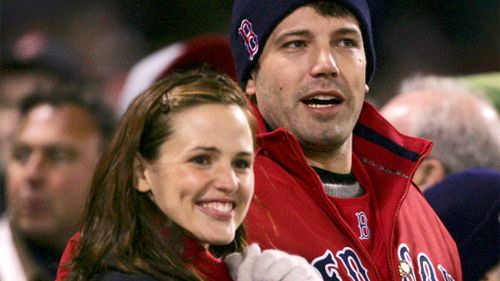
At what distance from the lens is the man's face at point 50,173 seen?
12.1 feet

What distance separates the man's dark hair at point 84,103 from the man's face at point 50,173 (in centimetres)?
5

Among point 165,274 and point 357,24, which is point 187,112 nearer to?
point 165,274

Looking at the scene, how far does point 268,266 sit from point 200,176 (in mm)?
252

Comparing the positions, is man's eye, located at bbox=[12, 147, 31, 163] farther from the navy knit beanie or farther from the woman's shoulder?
the woman's shoulder

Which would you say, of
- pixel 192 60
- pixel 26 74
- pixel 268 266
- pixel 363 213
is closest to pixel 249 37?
pixel 363 213

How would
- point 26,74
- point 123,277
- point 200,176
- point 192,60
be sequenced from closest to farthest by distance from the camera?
1. point 123,277
2. point 200,176
3. point 192,60
4. point 26,74

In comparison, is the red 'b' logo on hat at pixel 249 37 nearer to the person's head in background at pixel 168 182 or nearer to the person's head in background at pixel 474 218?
the person's head in background at pixel 168 182

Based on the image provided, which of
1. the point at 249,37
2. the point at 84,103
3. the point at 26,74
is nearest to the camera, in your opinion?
the point at 249,37

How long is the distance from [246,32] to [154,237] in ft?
2.77

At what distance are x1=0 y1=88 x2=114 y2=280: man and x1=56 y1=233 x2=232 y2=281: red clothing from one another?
3.33ft

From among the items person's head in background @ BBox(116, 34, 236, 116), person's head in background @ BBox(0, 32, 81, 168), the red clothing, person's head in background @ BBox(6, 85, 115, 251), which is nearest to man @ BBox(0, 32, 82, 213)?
person's head in background @ BBox(0, 32, 81, 168)

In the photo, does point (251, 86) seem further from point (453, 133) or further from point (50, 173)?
point (453, 133)

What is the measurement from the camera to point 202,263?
2.59 m

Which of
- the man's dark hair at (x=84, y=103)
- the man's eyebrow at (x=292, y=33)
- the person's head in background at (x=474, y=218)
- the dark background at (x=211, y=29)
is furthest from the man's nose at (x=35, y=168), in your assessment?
the dark background at (x=211, y=29)
